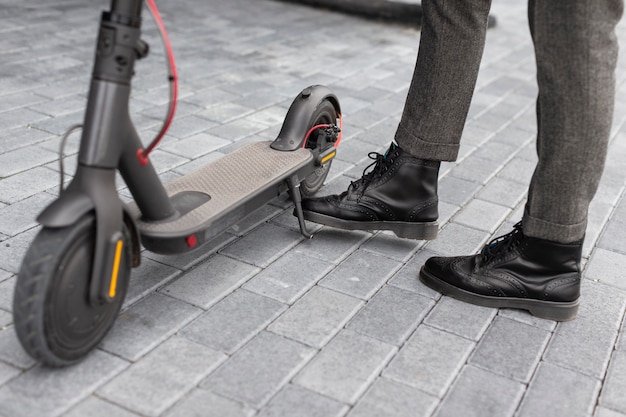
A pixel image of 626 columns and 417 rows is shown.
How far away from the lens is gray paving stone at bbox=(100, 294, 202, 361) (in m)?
1.85

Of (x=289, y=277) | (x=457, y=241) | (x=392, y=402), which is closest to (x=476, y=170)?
(x=457, y=241)

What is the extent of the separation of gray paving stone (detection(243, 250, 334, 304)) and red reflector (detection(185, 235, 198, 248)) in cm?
24

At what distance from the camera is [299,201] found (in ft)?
8.05

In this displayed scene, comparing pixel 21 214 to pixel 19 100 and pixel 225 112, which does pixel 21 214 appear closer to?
pixel 19 100

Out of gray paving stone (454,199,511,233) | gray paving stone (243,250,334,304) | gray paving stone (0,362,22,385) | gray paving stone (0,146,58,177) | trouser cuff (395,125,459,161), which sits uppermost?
trouser cuff (395,125,459,161)

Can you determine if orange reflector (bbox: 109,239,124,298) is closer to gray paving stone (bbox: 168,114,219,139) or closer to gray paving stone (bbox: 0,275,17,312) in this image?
gray paving stone (bbox: 0,275,17,312)

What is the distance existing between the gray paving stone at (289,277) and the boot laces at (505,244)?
45 centimetres

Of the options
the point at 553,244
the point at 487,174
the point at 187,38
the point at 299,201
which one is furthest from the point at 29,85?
the point at 553,244

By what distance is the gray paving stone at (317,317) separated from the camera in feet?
6.45

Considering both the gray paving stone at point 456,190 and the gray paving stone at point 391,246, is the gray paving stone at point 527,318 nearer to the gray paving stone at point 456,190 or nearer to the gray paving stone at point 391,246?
the gray paving stone at point 391,246

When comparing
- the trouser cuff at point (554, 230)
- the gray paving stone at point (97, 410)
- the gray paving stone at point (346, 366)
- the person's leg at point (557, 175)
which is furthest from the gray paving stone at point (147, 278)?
the trouser cuff at point (554, 230)

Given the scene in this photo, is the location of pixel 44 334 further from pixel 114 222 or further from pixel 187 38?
pixel 187 38

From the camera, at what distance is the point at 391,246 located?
2.51 m

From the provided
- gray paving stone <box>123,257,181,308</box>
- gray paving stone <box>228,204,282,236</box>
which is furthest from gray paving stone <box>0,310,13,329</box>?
gray paving stone <box>228,204,282,236</box>
